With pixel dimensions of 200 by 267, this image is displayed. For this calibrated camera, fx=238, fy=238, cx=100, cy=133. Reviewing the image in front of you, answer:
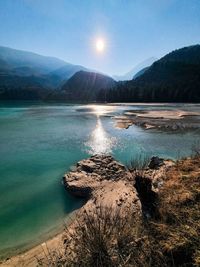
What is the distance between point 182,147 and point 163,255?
2225 centimetres

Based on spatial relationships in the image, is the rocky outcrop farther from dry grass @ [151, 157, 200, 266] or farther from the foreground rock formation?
dry grass @ [151, 157, 200, 266]

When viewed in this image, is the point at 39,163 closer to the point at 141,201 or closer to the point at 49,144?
the point at 49,144

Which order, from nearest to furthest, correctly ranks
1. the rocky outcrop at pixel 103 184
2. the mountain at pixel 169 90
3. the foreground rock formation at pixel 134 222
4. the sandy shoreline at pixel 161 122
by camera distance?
the foreground rock formation at pixel 134 222 → the rocky outcrop at pixel 103 184 → the sandy shoreline at pixel 161 122 → the mountain at pixel 169 90

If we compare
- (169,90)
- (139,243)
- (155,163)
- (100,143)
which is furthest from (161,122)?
(169,90)

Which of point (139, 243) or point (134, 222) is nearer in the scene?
point (139, 243)

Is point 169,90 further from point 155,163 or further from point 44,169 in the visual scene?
point 44,169

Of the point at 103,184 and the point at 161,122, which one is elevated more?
the point at 103,184

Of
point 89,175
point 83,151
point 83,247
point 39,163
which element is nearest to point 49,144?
point 83,151

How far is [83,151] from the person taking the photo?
2492 cm

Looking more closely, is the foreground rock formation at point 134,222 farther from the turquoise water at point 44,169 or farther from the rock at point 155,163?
the rock at point 155,163

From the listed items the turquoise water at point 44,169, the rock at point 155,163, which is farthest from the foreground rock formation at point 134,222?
the rock at point 155,163

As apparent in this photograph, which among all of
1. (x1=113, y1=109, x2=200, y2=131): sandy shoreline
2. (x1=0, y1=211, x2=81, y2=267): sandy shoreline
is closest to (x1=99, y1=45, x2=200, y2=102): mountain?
(x1=113, y1=109, x2=200, y2=131): sandy shoreline

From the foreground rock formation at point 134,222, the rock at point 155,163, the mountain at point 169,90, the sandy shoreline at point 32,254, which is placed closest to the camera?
the foreground rock formation at point 134,222

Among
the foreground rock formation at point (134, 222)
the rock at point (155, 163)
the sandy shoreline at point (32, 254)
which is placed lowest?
the sandy shoreline at point (32, 254)
